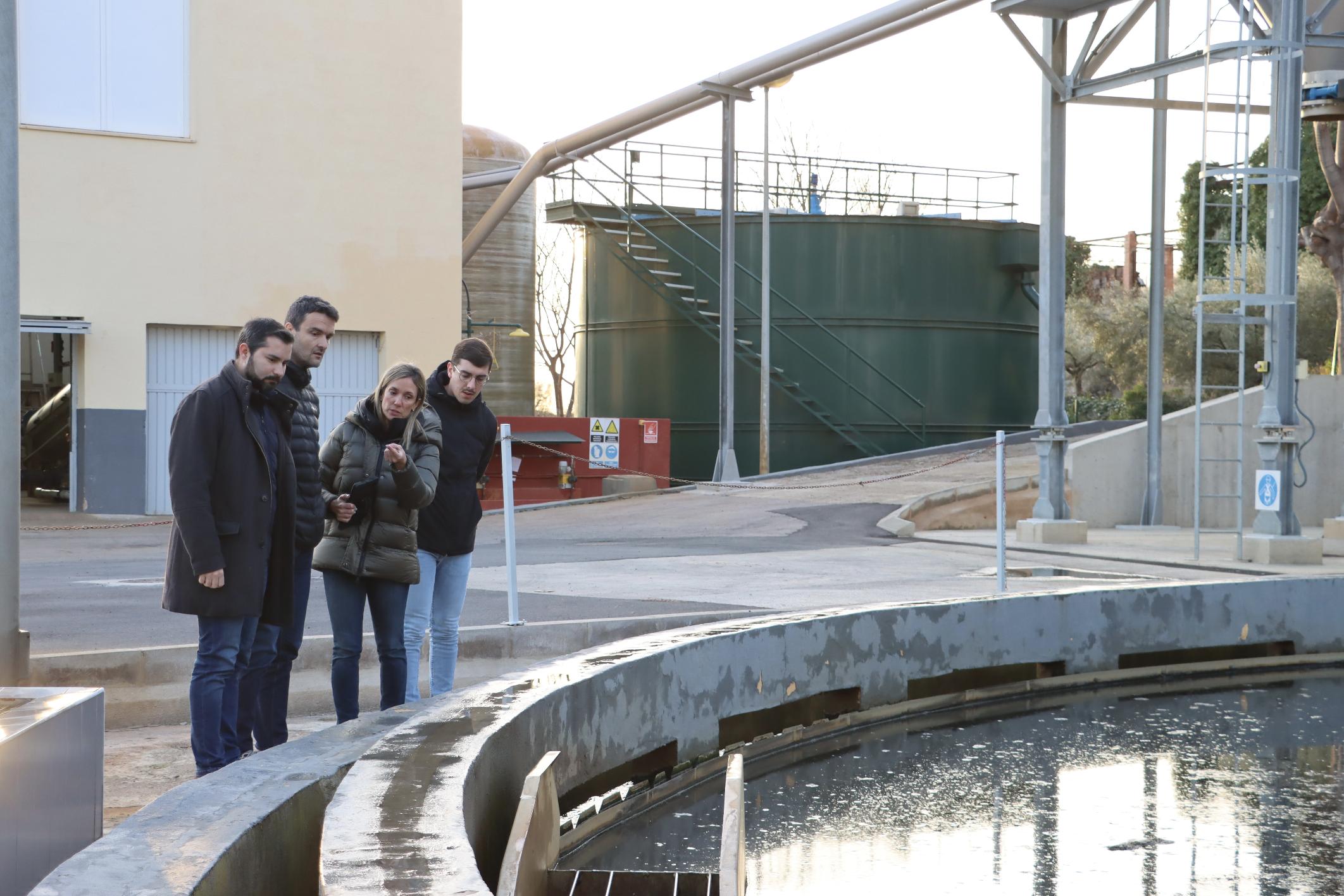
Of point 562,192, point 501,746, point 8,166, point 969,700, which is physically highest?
point 562,192

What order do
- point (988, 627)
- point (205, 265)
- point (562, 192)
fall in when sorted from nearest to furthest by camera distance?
1. point (988, 627)
2. point (205, 265)
3. point (562, 192)

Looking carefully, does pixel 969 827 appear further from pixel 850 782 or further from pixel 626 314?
pixel 626 314

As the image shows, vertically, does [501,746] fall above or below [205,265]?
below

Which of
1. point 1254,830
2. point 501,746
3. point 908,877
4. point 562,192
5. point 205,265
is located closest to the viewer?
point 501,746

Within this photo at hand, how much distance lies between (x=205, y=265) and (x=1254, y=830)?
18613 millimetres

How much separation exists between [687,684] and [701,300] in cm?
2605

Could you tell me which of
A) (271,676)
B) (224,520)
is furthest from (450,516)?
(224,520)

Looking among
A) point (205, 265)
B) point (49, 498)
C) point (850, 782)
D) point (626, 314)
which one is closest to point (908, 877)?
point (850, 782)

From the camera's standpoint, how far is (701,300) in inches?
1260

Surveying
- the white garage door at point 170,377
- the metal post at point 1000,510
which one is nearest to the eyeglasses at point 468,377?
the metal post at point 1000,510

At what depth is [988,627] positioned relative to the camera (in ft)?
26.6

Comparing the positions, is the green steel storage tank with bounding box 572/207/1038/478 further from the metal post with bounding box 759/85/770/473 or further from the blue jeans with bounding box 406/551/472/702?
the blue jeans with bounding box 406/551/472/702

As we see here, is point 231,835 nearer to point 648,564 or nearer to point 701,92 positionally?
point 648,564

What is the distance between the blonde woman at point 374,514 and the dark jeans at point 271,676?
105 mm
